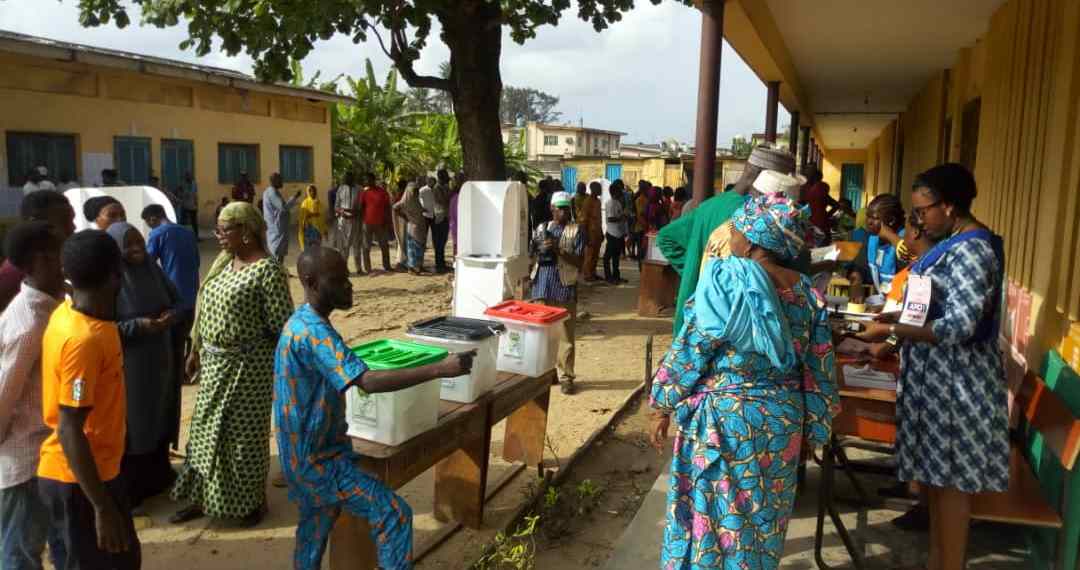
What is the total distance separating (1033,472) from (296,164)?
19.6 m

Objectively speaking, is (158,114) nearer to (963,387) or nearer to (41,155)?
(41,155)

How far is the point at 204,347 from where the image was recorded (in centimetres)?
382

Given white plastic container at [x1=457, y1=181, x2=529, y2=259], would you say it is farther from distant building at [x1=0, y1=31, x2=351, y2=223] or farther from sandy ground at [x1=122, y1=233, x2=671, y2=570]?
distant building at [x1=0, y1=31, x2=351, y2=223]

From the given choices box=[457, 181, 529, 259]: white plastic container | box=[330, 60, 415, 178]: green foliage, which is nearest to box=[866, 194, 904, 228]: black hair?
box=[457, 181, 529, 259]: white plastic container

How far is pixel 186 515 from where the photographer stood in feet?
13.3

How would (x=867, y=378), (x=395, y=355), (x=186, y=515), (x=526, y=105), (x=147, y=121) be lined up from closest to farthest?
(x=395, y=355), (x=867, y=378), (x=186, y=515), (x=147, y=121), (x=526, y=105)

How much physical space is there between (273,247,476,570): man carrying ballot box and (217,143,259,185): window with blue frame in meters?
17.2

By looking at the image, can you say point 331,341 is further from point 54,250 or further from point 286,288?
point 286,288

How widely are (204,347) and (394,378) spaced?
1640mm

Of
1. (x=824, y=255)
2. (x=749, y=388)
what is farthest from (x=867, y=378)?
(x=749, y=388)

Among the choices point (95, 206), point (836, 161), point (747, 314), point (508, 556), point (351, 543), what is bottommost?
point (508, 556)

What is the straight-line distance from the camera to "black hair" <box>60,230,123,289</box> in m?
2.39

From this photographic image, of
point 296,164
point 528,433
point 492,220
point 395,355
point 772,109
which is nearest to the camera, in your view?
point 395,355

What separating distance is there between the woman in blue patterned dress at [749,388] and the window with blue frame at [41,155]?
15255 mm
